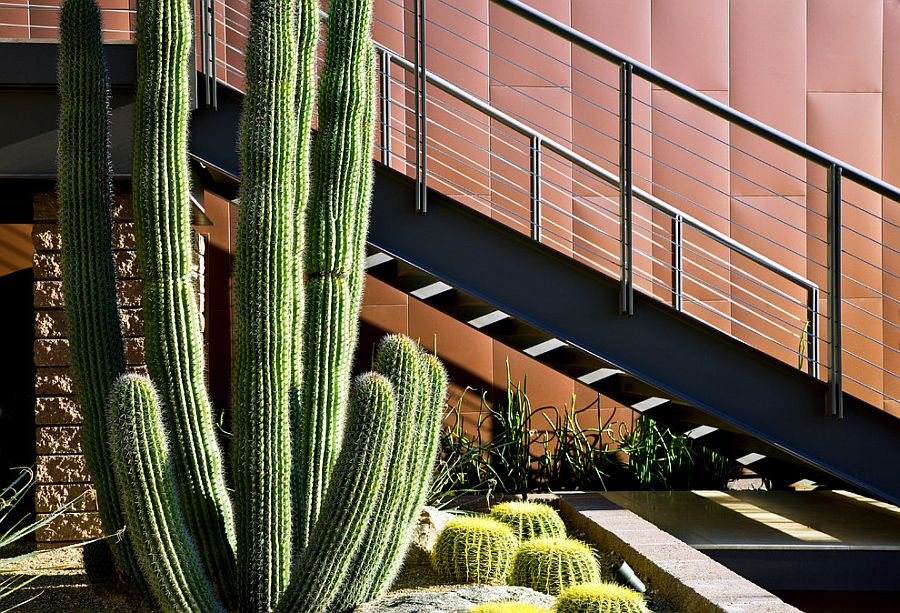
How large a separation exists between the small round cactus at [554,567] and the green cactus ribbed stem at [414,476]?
1.85ft

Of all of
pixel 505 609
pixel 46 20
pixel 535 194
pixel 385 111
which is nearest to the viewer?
pixel 505 609

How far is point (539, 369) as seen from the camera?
664cm

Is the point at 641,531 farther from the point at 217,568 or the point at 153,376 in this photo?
the point at 153,376

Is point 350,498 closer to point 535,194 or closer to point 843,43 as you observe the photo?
point 535,194

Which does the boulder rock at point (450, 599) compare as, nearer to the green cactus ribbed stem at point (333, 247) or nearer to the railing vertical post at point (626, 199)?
the green cactus ribbed stem at point (333, 247)

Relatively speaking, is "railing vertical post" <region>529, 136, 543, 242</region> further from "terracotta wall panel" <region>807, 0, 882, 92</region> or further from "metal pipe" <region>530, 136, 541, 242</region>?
"terracotta wall panel" <region>807, 0, 882, 92</region>

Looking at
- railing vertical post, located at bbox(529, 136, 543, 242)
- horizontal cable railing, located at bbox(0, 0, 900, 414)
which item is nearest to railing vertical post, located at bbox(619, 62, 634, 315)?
railing vertical post, located at bbox(529, 136, 543, 242)

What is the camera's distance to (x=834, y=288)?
4.27 metres

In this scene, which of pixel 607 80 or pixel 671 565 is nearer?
pixel 671 565

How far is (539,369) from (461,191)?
1502 mm

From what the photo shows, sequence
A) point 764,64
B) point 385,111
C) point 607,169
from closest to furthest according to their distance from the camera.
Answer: point 385,111
point 607,169
point 764,64

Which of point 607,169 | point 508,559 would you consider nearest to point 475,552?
point 508,559

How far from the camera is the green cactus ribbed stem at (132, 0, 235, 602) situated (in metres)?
3.29

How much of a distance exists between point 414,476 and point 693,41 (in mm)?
4842
